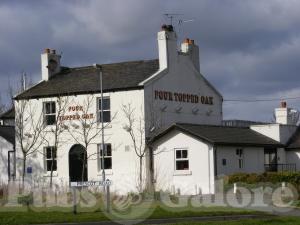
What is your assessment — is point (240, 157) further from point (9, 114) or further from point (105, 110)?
point (9, 114)

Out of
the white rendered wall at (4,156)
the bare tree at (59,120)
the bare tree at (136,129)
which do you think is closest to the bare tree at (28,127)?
the bare tree at (59,120)

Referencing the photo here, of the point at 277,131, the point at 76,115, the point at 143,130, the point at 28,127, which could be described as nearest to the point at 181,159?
the point at 143,130

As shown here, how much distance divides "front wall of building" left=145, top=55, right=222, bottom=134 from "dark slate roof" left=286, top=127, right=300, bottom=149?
17.3ft

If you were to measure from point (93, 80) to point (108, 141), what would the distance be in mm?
4388

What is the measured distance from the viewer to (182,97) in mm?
47594

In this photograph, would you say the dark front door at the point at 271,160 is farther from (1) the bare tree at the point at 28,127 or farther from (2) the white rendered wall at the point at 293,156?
(1) the bare tree at the point at 28,127

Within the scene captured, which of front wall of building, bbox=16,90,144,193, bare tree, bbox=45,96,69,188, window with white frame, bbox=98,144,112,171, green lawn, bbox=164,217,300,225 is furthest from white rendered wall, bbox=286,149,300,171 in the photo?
green lawn, bbox=164,217,300,225

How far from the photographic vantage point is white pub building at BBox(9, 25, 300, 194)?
143ft

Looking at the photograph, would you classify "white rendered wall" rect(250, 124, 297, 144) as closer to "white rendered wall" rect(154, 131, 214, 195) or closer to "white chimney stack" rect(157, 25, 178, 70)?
"white rendered wall" rect(154, 131, 214, 195)

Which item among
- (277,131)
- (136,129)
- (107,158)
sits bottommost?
(107,158)

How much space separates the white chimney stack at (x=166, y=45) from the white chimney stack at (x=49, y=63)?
857 cm

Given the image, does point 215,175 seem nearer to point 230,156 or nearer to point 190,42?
point 230,156

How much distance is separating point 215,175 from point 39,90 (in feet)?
45.2

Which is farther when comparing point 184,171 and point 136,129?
point 136,129
